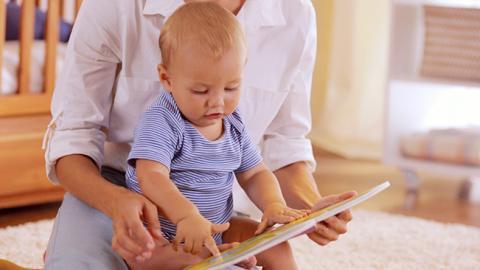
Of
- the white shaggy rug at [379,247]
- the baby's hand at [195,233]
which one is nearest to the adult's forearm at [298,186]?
the baby's hand at [195,233]

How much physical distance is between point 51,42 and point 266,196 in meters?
1.53

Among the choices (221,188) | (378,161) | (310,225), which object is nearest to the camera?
(310,225)

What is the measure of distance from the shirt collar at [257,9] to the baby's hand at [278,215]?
359 millimetres

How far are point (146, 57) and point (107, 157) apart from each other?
0.59 feet

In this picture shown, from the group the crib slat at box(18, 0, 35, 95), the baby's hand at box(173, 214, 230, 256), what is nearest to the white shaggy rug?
the crib slat at box(18, 0, 35, 95)

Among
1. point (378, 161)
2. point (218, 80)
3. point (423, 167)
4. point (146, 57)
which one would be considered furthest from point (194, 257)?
point (378, 161)

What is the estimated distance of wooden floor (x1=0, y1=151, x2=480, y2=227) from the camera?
2697 mm

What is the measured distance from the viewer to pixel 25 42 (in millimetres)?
2656

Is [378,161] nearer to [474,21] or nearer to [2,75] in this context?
[474,21]

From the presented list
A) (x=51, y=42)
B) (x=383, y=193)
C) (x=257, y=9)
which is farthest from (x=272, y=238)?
(x=383, y=193)

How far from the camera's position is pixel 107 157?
158 cm

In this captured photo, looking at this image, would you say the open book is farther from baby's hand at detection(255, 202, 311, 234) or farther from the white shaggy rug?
the white shaggy rug

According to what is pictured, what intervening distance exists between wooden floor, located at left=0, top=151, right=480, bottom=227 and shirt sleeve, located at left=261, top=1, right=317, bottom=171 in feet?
3.65

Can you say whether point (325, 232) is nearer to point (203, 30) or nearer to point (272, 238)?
point (272, 238)
